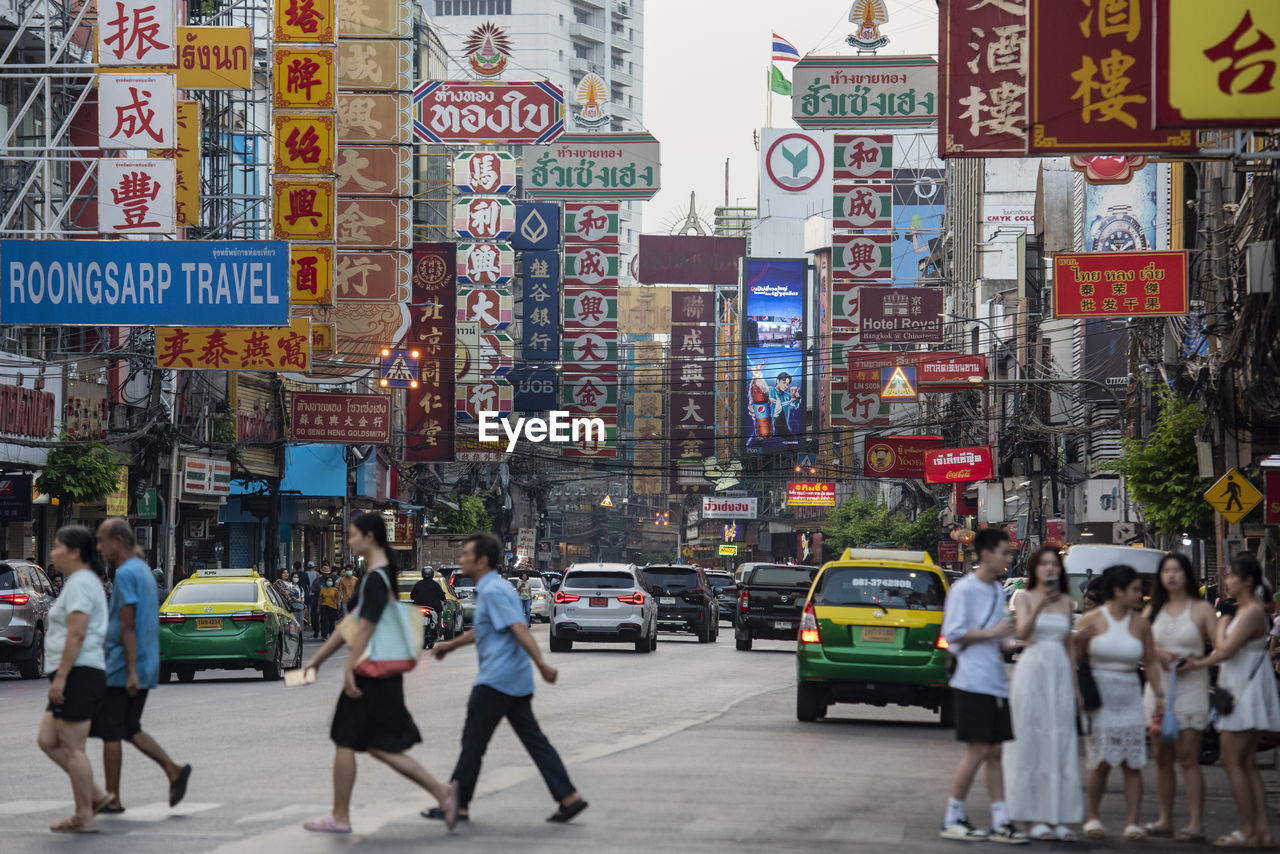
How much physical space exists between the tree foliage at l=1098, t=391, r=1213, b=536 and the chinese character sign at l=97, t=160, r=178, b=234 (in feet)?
54.0

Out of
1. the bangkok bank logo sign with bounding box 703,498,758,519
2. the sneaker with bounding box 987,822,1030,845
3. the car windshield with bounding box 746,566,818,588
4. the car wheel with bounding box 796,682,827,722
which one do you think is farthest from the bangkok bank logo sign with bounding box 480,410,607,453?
the sneaker with bounding box 987,822,1030,845

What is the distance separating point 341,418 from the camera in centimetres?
4972

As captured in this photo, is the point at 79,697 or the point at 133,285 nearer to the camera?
the point at 79,697

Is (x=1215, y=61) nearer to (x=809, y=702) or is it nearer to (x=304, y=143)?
(x=809, y=702)

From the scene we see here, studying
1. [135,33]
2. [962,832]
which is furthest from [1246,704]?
[135,33]

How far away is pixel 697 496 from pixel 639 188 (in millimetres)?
70917

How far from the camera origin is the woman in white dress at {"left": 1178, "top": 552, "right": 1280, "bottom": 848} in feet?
37.8

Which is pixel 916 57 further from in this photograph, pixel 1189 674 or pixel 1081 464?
pixel 1189 674

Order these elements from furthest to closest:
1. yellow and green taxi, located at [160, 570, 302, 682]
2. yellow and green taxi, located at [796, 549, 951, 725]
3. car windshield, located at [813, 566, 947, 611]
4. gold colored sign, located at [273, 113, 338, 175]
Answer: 1. gold colored sign, located at [273, 113, 338, 175]
2. yellow and green taxi, located at [160, 570, 302, 682]
3. car windshield, located at [813, 566, 947, 611]
4. yellow and green taxi, located at [796, 549, 951, 725]

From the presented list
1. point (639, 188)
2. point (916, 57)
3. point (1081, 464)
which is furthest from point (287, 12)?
point (639, 188)

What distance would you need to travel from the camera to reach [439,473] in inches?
3425

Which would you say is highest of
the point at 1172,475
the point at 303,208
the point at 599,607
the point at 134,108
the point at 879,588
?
the point at 134,108

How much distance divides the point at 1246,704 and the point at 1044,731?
1481mm

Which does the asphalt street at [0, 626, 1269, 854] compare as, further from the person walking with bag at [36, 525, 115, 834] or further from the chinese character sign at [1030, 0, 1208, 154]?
the chinese character sign at [1030, 0, 1208, 154]
